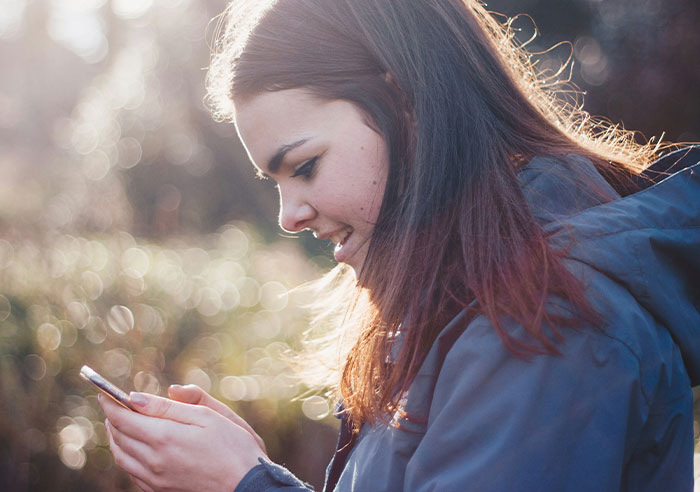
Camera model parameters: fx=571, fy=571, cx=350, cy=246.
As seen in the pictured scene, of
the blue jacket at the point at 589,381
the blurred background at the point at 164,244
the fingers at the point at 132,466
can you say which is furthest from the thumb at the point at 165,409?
the blurred background at the point at 164,244

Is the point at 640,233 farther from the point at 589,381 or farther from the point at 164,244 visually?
the point at 164,244

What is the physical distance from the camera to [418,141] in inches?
60.0

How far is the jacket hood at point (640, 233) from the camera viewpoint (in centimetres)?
113

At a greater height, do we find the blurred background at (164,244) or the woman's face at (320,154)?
the woman's face at (320,154)

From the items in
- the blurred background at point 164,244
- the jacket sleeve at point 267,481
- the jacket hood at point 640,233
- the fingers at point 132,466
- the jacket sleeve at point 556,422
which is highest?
the jacket hood at point 640,233

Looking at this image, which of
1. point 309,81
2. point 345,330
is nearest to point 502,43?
point 309,81

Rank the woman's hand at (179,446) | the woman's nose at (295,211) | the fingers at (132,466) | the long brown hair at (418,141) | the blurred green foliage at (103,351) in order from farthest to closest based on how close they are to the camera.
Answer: the blurred green foliage at (103,351), the woman's nose at (295,211), the fingers at (132,466), the woman's hand at (179,446), the long brown hair at (418,141)

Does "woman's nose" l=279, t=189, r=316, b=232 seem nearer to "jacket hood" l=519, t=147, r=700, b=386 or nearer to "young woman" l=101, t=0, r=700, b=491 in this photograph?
"young woman" l=101, t=0, r=700, b=491

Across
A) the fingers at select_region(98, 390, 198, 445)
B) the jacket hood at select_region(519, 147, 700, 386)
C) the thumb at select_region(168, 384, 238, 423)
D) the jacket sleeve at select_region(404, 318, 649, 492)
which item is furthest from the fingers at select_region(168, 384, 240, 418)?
the jacket hood at select_region(519, 147, 700, 386)

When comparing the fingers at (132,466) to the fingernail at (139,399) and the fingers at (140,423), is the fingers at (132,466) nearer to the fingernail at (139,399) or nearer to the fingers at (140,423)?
the fingers at (140,423)

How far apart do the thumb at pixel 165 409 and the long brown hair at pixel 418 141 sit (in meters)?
0.42

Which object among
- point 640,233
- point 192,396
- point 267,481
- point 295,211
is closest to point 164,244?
point 192,396

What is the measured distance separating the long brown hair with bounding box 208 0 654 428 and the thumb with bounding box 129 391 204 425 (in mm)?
417

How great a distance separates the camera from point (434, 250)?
55.2 inches
